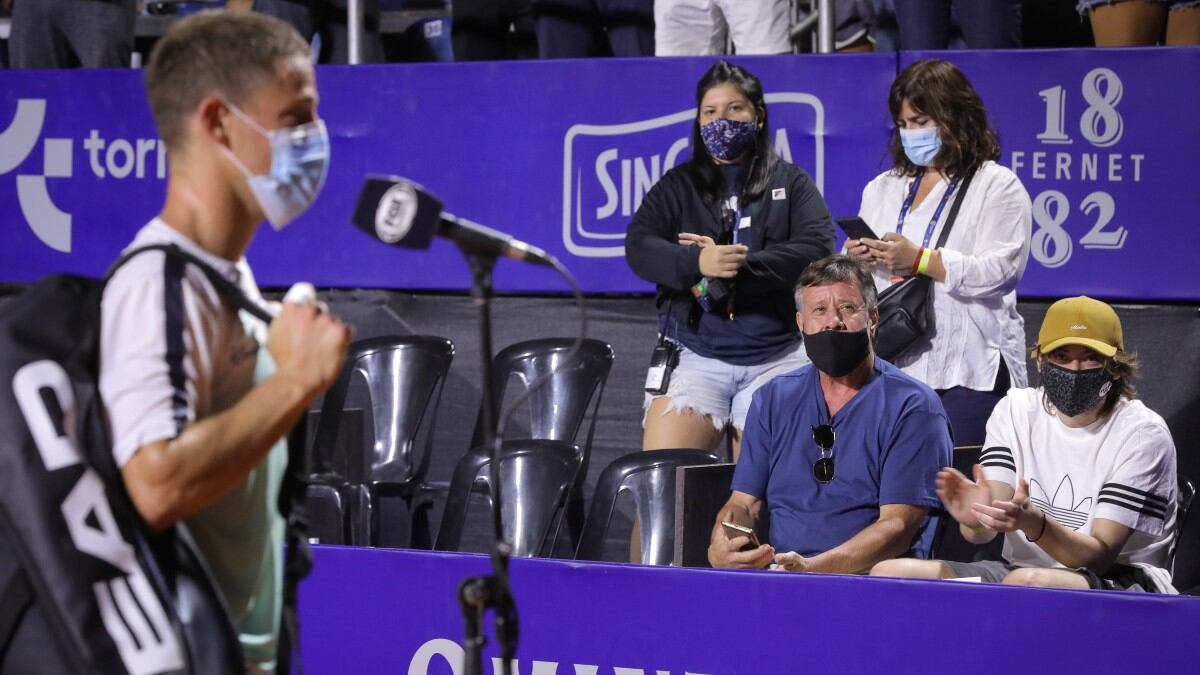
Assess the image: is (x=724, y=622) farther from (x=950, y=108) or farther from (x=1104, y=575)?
(x=950, y=108)

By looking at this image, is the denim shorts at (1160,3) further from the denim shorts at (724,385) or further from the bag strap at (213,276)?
the bag strap at (213,276)

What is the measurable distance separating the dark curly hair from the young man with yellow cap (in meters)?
0.88

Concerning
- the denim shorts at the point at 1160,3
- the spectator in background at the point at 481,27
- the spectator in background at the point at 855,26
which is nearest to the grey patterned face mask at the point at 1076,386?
the denim shorts at the point at 1160,3

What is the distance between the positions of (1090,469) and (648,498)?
59.3 inches

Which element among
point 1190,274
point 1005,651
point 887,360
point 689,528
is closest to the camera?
point 1005,651

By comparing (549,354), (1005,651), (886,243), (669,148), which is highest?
(669,148)

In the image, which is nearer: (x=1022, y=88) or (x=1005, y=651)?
(x=1005, y=651)

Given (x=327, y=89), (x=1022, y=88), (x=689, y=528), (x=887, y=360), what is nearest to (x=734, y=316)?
(x=887, y=360)

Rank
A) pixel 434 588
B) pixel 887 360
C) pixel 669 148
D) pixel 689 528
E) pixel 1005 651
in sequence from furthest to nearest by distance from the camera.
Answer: pixel 669 148, pixel 887 360, pixel 689 528, pixel 434 588, pixel 1005 651

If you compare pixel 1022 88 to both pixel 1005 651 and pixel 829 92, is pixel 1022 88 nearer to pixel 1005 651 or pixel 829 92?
pixel 829 92

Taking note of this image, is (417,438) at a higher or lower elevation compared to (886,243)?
lower

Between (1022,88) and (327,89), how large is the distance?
3.09 metres

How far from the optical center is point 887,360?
546cm

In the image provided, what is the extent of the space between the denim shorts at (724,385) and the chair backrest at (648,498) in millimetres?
283
